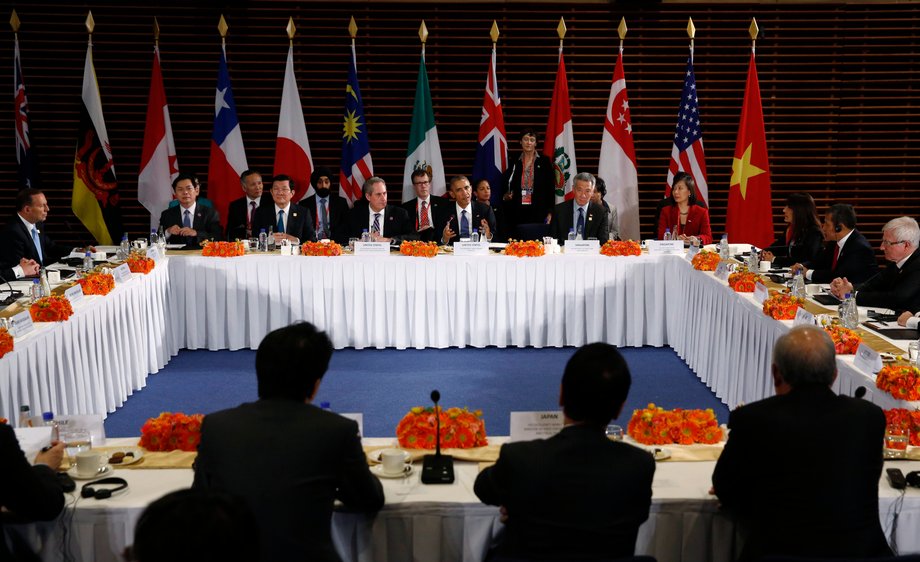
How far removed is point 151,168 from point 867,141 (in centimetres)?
746

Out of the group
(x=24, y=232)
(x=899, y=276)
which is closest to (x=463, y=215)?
(x=24, y=232)

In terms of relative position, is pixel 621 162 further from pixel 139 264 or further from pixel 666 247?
pixel 139 264

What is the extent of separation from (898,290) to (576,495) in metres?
4.03

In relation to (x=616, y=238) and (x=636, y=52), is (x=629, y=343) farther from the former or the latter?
(x=636, y=52)

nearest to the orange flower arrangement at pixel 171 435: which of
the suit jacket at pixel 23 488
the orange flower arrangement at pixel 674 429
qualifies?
the suit jacket at pixel 23 488

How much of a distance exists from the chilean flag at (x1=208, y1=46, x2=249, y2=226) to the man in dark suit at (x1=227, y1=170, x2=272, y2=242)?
97 cm

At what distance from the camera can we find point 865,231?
10211mm

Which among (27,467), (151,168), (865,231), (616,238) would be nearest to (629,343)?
(616,238)

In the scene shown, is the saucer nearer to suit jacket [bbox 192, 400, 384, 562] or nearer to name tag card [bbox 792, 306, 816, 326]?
suit jacket [bbox 192, 400, 384, 562]

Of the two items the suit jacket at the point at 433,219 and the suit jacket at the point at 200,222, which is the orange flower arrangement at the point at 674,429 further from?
the suit jacket at the point at 200,222

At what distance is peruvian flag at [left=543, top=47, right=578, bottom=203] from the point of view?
9383mm

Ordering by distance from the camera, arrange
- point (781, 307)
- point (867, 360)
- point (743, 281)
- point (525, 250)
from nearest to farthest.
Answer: point (867, 360) < point (781, 307) < point (743, 281) < point (525, 250)

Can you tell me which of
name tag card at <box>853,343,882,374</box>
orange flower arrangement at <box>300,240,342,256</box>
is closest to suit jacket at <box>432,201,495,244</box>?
orange flower arrangement at <box>300,240,342,256</box>

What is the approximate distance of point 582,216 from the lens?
8094mm
